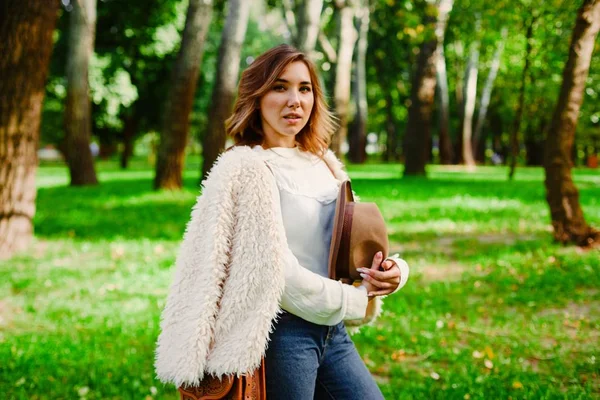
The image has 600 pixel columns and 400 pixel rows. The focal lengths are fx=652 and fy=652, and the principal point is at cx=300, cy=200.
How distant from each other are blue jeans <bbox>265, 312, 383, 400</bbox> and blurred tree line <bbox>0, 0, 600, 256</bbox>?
719cm

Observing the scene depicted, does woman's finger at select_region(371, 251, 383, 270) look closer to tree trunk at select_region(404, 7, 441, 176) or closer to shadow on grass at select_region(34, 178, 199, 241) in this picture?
shadow on grass at select_region(34, 178, 199, 241)

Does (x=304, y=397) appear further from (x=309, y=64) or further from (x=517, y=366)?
(x=517, y=366)

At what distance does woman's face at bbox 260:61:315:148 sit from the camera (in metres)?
2.46

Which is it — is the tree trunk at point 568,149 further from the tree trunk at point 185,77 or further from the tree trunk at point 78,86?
the tree trunk at point 78,86

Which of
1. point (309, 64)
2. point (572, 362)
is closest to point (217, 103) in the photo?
point (572, 362)

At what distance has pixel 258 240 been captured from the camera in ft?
7.29

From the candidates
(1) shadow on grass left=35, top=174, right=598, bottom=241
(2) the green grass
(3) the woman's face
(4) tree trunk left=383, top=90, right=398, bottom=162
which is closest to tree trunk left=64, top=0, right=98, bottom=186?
(1) shadow on grass left=35, top=174, right=598, bottom=241

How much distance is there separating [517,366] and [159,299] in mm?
3697

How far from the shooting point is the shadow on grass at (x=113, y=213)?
1068cm

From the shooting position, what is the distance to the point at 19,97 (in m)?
8.41

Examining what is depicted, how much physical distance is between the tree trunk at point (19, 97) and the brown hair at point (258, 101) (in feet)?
22.1

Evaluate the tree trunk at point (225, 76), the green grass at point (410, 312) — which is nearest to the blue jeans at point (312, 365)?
the green grass at point (410, 312)

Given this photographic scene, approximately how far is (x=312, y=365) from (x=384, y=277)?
0.41m

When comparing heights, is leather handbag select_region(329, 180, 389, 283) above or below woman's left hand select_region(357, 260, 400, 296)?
above
